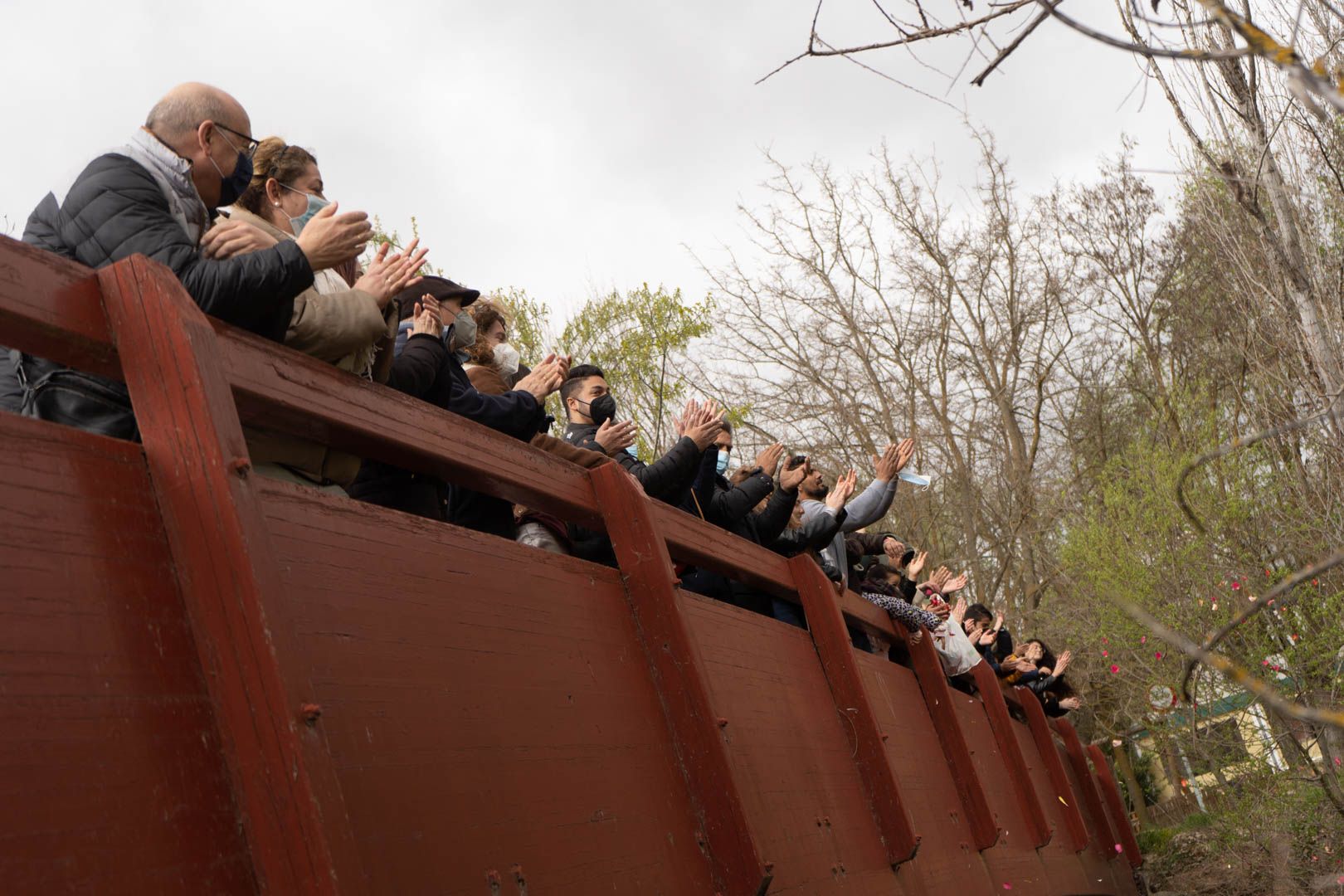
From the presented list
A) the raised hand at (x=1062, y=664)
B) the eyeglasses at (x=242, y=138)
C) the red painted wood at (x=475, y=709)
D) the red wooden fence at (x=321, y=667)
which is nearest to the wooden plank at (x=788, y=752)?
the red wooden fence at (x=321, y=667)

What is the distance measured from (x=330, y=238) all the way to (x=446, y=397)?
40.9 inches

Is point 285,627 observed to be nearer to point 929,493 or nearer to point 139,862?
point 139,862

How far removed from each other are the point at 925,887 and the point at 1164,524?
1323cm

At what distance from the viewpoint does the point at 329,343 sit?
2.67 metres

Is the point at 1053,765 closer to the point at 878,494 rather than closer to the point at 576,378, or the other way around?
the point at 878,494

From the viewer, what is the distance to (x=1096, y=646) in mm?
20531

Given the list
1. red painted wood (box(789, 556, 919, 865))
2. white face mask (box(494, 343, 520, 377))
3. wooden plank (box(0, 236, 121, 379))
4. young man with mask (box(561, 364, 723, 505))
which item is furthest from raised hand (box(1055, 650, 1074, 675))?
wooden plank (box(0, 236, 121, 379))

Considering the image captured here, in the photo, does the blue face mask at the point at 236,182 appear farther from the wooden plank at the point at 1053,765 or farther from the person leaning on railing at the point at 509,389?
the wooden plank at the point at 1053,765

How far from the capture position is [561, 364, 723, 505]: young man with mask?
4516 mm

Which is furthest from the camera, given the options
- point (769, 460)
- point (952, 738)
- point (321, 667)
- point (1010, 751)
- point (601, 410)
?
point (1010, 751)

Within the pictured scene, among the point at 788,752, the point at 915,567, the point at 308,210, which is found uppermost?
the point at 308,210

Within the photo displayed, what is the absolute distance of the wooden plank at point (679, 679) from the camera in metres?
3.15

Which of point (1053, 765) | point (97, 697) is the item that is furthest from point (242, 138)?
point (1053, 765)

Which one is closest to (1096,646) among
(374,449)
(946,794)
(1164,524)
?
(1164,524)
